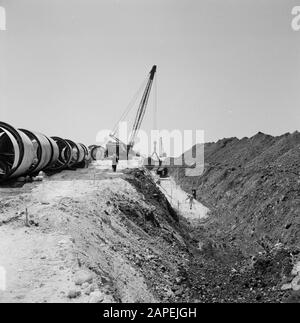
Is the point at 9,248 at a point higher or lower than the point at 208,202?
higher

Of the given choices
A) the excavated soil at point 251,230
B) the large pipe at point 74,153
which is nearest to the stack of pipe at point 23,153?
the large pipe at point 74,153

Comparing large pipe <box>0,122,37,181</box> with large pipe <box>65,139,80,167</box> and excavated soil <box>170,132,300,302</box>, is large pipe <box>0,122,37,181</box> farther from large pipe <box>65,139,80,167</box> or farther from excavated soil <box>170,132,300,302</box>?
excavated soil <box>170,132,300,302</box>

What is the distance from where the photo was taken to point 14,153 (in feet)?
55.5

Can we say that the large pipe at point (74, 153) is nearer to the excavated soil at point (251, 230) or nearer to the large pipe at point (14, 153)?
the large pipe at point (14, 153)

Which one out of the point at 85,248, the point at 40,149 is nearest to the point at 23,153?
the point at 40,149

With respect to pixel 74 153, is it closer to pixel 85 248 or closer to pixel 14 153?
pixel 14 153

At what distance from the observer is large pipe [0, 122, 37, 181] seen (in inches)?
658

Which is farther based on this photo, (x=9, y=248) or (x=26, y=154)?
(x=26, y=154)

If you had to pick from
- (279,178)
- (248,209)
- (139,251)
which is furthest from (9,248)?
(279,178)

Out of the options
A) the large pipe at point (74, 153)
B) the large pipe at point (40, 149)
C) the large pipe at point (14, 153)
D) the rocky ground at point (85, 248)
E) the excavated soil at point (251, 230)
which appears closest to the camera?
the rocky ground at point (85, 248)

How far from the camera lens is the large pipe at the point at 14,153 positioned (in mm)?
16703
